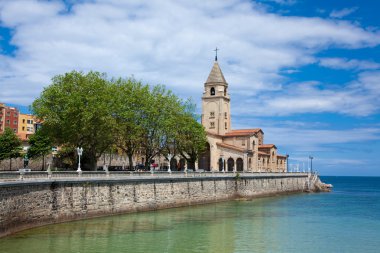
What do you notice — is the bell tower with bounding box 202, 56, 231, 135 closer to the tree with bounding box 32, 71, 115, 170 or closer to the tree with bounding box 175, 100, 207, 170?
the tree with bounding box 175, 100, 207, 170

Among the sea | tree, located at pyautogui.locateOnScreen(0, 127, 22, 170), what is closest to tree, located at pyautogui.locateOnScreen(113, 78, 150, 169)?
the sea

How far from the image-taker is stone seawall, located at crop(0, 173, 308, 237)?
31.6 m

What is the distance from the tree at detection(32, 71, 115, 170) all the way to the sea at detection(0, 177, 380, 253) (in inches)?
469

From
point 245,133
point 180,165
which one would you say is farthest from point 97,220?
point 245,133

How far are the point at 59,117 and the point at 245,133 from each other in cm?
5509

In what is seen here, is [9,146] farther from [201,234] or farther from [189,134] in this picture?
[201,234]

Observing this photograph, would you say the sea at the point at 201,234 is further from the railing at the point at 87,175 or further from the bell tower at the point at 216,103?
the bell tower at the point at 216,103

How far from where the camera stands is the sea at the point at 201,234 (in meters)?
29.8

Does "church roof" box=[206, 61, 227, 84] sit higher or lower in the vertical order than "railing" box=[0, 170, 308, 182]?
higher

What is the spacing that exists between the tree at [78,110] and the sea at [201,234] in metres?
11.9

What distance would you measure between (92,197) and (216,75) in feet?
217

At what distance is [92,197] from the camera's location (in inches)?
1591

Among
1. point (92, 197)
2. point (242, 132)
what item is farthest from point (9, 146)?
point (242, 132)

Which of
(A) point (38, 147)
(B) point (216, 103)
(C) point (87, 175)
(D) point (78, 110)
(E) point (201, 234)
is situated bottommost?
(E) point (201, 234)
